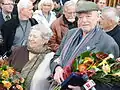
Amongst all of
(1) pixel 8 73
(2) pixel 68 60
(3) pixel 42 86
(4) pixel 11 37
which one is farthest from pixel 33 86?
(4) pixel 11 37

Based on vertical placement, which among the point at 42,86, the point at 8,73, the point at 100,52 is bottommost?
the point at 42,86

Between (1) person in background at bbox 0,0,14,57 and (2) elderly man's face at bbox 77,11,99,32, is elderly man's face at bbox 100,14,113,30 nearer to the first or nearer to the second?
(2) elderly man's face at bbox 77,11,99,32

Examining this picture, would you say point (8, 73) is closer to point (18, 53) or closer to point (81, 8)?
point (18, 53)

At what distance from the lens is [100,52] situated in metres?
3.56

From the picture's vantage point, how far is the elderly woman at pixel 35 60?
Result: 435 cm

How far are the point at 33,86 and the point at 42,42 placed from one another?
1.72 feet

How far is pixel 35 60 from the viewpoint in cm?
443

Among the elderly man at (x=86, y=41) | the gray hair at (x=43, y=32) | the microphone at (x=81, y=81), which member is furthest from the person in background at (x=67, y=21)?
the microphone at (x=81, y=81)

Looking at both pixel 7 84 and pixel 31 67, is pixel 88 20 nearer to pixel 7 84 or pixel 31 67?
pixel 31 67

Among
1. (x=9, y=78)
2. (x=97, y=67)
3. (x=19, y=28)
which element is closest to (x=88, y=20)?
(x=97, y=67)

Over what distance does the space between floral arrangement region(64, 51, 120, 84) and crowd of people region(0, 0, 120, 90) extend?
6cm

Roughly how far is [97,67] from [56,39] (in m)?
2.32

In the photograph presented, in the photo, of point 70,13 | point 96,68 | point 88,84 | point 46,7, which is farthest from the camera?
point 46,7

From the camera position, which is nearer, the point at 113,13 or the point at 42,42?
the point at 42,42
